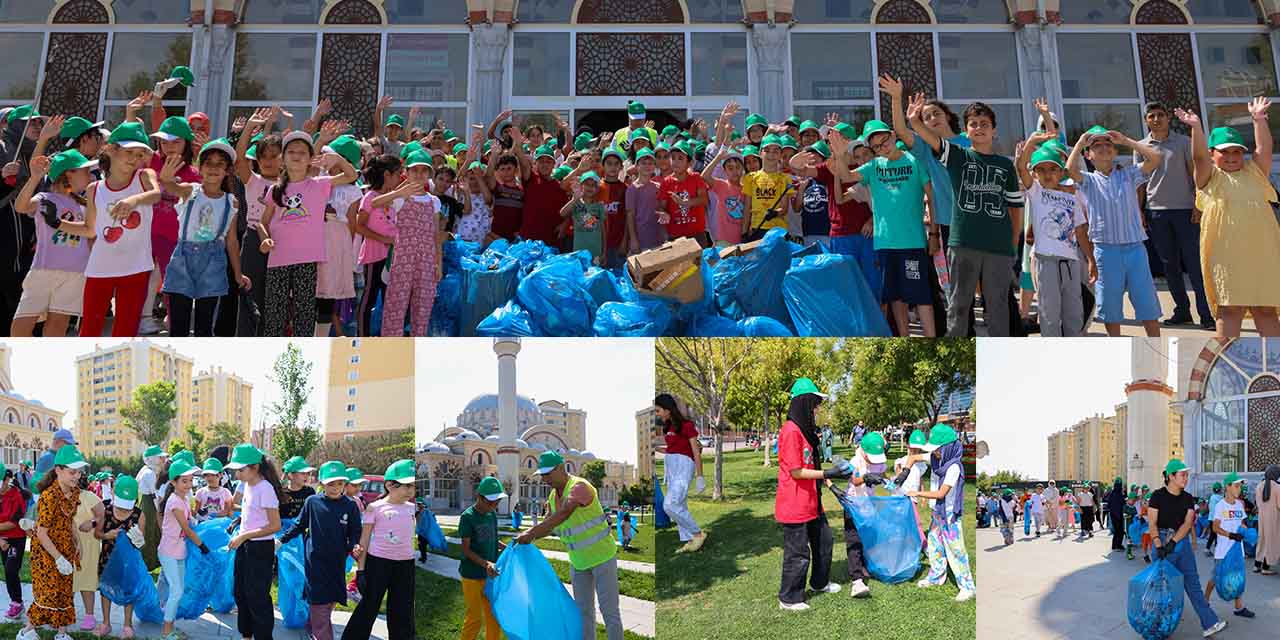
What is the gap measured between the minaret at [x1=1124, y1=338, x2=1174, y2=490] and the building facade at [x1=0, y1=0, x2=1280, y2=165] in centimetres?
1206

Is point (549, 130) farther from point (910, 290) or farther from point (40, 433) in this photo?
point (40, 433)

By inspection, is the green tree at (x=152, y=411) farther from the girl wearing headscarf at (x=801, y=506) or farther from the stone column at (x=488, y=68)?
→ the stone column at (x=488, y=68)

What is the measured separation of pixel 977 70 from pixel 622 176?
10030 millimetres

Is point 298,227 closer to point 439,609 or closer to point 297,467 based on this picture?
point 297,467

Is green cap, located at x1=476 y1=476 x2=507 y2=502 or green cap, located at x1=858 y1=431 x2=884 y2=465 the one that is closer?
green cap, located at x1=476 y1=476 x2=507 y2=502

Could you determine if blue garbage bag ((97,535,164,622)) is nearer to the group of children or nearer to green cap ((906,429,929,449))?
the group of children

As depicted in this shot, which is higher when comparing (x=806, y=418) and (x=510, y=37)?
(x=510, y=37)

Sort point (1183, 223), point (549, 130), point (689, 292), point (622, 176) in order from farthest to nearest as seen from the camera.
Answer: point (549, 130)
point (622, 176)
point (1183, 223)
point (689, 292)

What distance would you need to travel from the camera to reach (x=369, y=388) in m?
6.45

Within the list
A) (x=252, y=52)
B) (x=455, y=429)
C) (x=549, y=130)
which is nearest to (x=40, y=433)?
(x=455, y=429)

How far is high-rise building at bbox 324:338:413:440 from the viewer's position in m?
6.38

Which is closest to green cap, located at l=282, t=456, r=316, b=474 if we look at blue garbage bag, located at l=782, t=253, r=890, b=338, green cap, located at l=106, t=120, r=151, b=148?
green cap, located at l=106, t=120, r=151, b=148

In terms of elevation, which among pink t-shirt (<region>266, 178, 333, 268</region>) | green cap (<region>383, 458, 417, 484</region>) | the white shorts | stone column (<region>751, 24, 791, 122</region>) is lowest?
green cap (<region>383, 458, 417, 484</region>)

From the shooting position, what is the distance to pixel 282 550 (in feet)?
20.8
